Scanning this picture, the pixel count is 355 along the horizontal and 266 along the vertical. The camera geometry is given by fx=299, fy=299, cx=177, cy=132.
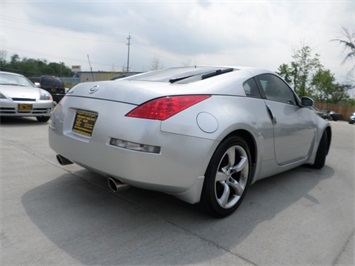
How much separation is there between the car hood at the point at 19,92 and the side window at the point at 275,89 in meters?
5.54

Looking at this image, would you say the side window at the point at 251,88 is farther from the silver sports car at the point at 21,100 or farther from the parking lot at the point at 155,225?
the silver sports car at the point at 21,100

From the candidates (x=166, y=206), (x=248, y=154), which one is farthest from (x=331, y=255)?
(x=166, y=206)

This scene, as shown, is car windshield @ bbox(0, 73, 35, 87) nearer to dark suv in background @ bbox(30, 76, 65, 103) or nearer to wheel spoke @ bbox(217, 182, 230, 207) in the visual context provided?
dark suv in background @ bbox(30, 76, 65, 103)

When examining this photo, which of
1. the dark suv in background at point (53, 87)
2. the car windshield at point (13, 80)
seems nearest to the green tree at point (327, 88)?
the dark suv in background at point (53, 87)

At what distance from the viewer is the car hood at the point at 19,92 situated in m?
6.50

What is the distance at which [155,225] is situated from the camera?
2.36 metres

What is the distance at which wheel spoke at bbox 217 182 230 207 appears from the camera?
2.48 m

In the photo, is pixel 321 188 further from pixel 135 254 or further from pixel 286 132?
pixel 135 254

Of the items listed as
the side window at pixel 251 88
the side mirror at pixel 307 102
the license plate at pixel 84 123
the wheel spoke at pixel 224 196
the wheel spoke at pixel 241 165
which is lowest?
the wheel spoke at pixel 224 196

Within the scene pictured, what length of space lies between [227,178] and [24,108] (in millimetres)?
5632

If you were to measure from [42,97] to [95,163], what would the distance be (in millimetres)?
5543

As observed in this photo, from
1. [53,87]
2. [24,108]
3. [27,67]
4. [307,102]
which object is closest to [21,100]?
[24,108]

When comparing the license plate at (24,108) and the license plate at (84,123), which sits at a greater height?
the license plate at (84,123)

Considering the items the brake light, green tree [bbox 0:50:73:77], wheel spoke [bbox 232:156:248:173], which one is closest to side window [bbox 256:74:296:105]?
wheel spoke [bbox 232:156:248:173]
